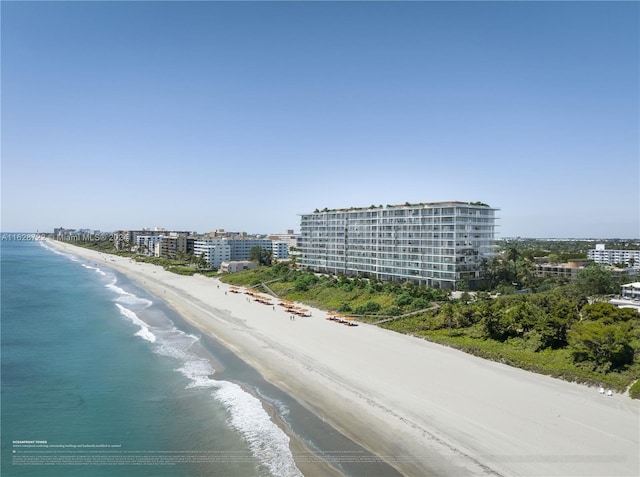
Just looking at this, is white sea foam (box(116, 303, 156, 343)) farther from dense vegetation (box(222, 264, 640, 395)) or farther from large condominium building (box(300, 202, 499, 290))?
large condominium building (box(300, 202, 499, 290))

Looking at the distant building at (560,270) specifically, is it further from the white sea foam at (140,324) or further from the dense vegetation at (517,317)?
the white sea foam at (140,324)

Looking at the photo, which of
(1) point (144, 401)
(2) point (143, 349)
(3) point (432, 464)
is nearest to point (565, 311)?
(3) point (432, 464)

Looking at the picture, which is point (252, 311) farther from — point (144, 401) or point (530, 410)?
point (530, 410)

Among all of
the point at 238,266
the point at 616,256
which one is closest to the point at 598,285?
the point at 238,266

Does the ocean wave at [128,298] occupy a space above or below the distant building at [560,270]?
below

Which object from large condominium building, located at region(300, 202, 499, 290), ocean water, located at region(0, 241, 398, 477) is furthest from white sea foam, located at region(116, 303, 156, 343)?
large condominium building, located at region(300, 202, 499, 290)

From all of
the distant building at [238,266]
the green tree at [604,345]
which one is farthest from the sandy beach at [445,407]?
the distant building at [238,266]

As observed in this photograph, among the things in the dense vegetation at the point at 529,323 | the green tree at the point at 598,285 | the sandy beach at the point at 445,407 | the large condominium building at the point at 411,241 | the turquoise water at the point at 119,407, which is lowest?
the turquoise water at the point at 119,407
